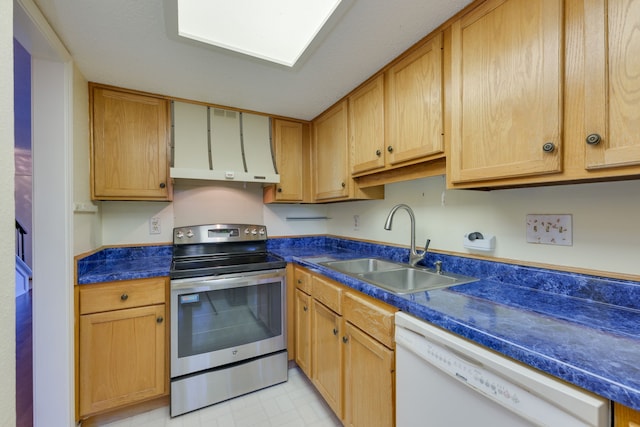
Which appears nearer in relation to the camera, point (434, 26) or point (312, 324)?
point (434, 26)

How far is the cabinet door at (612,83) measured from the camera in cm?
72

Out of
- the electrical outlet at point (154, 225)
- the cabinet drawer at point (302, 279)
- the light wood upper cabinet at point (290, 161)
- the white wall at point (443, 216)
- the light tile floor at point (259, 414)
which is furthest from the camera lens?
the light wood upper cabinet at point (290, 161)

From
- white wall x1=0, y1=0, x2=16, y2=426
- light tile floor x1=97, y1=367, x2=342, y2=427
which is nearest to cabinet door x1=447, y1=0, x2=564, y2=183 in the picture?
white wall x1=0, y1=0, x2=16, y2=426

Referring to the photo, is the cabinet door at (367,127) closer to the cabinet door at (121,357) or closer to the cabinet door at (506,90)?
the cabinet door at (506,90)

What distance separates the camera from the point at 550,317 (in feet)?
2.83

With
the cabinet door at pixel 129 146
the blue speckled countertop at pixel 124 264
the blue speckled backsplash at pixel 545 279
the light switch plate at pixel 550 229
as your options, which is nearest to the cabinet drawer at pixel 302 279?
the blue speckled backsplash at pixel 545 279

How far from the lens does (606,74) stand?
30.2 inches

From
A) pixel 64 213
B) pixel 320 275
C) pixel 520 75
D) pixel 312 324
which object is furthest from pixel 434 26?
pixel 64 213

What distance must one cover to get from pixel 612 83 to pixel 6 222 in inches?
59.9

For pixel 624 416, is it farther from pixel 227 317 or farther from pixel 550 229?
pixel 227 317

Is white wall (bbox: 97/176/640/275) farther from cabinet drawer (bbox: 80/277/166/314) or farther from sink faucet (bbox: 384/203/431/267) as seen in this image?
cabinet drawer (bbox: 80/277/166/314)

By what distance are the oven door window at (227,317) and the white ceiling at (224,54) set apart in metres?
1.38

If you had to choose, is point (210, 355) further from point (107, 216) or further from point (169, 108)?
point (169, 108)

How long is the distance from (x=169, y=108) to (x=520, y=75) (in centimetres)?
213
